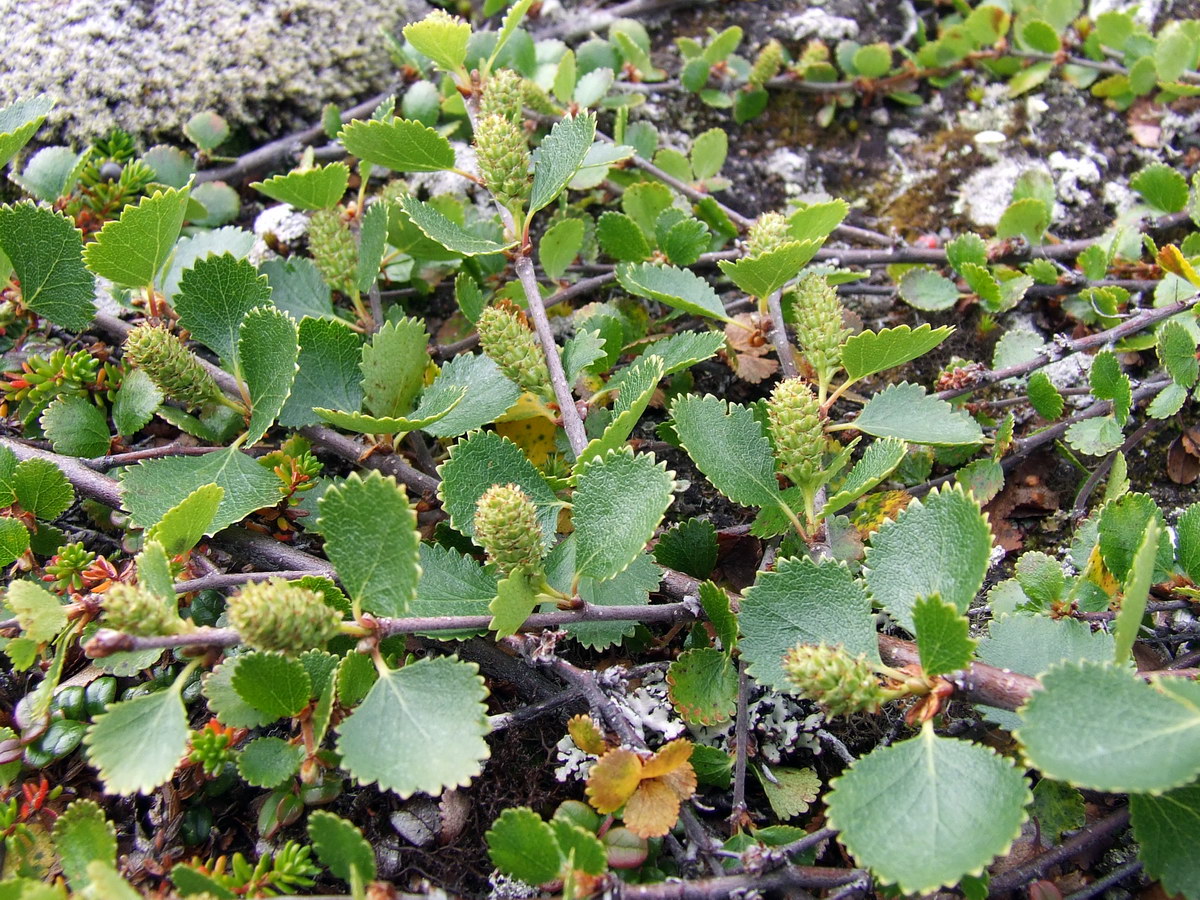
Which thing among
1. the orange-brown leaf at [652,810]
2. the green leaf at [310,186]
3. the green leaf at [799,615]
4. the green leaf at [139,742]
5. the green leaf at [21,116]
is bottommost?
the orange-brown leaf at [652,810]

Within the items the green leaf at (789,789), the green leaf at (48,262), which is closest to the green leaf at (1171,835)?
the green leaf at (789,789)

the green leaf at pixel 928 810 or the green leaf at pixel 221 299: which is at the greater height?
the green leaf at pixel 221 299

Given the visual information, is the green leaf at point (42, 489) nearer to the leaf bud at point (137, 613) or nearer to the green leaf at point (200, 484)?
the green leaf at point (200, 484)

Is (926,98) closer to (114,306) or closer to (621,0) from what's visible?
(621,0)

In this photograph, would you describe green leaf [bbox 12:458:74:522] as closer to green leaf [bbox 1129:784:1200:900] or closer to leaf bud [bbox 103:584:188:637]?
leaf bud [bbox 103:584:188:637]

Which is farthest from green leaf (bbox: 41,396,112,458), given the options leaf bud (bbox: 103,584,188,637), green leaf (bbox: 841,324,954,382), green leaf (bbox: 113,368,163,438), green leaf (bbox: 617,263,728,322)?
green leaf (bbox: 841,324,954,382)

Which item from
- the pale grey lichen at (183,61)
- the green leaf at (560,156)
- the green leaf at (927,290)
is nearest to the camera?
the green leaf at (560,156)

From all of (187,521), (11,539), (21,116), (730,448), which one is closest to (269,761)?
(187,521)
